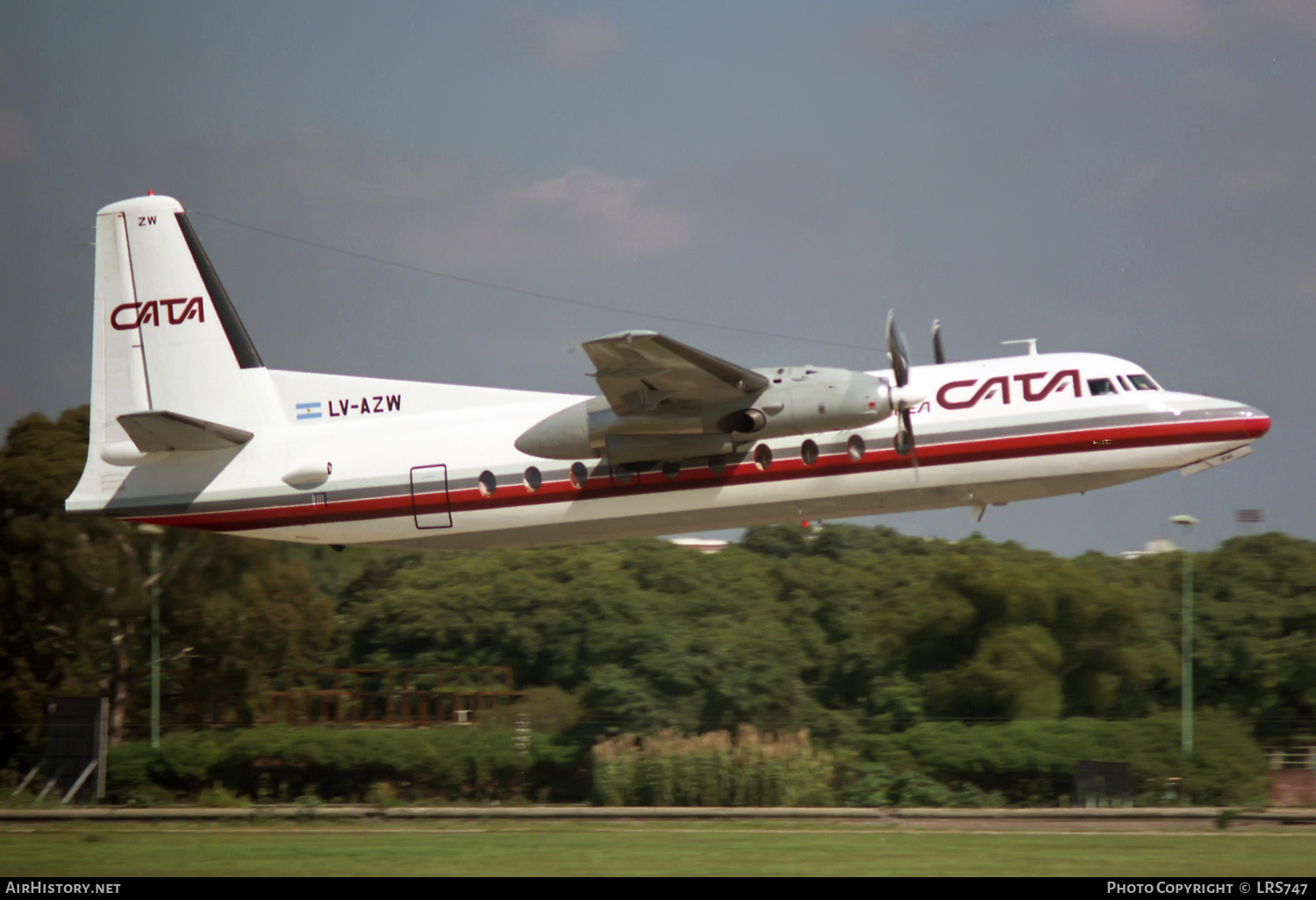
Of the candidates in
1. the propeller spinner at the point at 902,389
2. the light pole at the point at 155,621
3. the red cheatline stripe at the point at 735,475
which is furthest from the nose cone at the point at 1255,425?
the light pole at the point at 155,621

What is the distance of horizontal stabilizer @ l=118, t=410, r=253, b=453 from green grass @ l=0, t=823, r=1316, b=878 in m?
5.41

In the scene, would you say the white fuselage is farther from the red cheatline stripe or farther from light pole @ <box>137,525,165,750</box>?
light pole @ <box>137,525,165,750</box>

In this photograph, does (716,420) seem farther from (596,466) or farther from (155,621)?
(155,621)

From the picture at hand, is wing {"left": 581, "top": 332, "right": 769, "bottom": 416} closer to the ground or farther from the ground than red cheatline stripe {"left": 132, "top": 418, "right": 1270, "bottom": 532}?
farther from the ground

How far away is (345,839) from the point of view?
20.0m

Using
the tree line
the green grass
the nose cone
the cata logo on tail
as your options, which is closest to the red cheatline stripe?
the nose cone

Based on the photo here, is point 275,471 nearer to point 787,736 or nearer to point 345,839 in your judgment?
point 345,839

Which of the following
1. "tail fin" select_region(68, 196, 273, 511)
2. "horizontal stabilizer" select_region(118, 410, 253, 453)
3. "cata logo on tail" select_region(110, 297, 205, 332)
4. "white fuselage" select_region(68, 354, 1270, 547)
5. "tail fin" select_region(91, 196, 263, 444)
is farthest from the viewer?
"cata logo on tail" select_region(110, 297, 205, 332)

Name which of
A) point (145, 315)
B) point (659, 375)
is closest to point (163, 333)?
point (145, 315)

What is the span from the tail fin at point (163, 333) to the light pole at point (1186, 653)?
60.5 feet

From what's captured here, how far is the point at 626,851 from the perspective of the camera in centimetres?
1822

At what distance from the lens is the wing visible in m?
14.7

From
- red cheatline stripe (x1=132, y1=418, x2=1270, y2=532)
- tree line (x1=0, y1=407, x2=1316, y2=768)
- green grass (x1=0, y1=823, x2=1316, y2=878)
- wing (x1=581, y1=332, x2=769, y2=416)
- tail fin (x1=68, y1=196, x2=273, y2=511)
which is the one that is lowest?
green grass (x1=0, y1=823, x2=1316, y2=878)

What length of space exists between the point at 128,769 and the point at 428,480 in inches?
531
